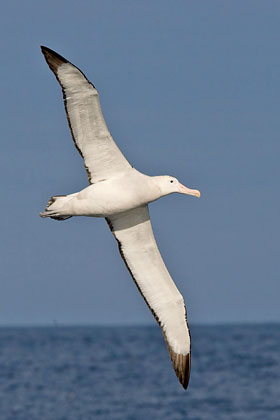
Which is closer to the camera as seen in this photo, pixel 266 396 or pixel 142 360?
pixel 266 396

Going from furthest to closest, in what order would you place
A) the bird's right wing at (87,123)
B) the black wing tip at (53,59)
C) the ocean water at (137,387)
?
the ocean water at (137,387) → the bird's right wing at (87,123) → the black wing tip at (53,59)

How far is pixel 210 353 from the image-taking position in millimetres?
76312

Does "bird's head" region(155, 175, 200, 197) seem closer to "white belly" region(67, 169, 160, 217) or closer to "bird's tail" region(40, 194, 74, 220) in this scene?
"white belly" region(67, 169, 160, 217)

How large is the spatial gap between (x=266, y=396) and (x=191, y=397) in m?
3.52

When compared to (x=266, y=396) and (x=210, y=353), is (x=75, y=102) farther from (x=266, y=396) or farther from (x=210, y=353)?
(x=210, y=353)

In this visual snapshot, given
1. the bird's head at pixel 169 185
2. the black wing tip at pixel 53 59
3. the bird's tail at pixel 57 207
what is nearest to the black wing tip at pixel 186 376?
the bird's head at pixel 169 185

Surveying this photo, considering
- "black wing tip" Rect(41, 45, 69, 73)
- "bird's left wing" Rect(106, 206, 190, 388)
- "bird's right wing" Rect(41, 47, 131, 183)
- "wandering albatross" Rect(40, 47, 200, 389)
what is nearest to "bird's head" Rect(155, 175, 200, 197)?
"wandering albatross" Rect(40, 47, 200, 389)

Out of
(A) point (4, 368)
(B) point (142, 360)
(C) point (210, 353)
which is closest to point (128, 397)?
(A) point (4, 368)

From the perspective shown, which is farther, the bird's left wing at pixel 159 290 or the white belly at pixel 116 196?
the bird's left wing at pixel 159 290

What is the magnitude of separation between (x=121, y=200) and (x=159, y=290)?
2312 mm

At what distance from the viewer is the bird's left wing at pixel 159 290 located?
16984 mm

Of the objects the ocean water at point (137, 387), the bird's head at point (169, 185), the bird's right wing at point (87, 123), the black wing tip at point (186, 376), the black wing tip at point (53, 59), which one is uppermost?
the black wing tip at point (53, 59)

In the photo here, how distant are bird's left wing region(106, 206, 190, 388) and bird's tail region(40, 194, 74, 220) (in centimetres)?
128

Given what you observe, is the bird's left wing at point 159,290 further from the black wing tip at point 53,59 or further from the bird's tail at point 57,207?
the black wing tip at point 53,59
